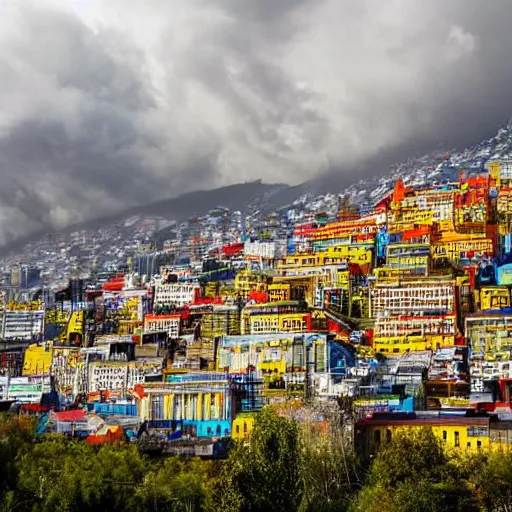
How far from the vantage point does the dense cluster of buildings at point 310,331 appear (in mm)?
21812

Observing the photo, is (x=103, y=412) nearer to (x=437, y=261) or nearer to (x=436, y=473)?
(x=437, y=261)

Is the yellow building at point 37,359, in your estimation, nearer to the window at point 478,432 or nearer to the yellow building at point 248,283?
the yellow building at point 248,283

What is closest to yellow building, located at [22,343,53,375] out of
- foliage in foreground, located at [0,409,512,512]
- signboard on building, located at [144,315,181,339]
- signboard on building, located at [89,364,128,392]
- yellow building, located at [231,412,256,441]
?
signboard on building, located at [89,364,128,392]

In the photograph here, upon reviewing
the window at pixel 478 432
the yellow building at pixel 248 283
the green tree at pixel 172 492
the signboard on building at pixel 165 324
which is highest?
the yellow building at pixel 248 283

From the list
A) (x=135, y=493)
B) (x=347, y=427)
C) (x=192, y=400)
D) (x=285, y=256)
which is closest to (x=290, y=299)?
(x=285, y=256)

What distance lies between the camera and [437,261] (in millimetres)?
25234

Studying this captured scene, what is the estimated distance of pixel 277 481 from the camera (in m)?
14.4

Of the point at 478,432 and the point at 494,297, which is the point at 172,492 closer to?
the point at 478,432

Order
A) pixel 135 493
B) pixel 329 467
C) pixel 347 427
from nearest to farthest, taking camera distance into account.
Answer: pixel 135 493 < pixel 329 467 < pixel 347 427

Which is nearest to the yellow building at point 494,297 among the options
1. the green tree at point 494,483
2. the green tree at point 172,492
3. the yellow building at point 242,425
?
the yellow building at point 242,425

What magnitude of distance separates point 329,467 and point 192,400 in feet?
23.6

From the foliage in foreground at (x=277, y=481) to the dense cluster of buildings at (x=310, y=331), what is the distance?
3009mm

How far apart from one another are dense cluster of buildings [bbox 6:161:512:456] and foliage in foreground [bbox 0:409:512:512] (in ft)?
9.87

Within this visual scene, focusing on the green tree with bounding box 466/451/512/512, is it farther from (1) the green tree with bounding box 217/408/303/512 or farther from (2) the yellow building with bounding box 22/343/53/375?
(2) the yellow building with bounding box 22/343/53/375
